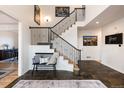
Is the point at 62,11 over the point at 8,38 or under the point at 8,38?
over

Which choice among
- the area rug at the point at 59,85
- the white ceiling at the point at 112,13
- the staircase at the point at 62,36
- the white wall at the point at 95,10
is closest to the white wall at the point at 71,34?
the staircase at the point at 62,36

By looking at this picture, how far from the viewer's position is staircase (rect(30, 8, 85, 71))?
795 cm

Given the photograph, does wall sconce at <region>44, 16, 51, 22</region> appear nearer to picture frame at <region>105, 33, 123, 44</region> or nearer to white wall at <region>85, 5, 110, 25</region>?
white wall at <region>85, 5, 110, 25</region>

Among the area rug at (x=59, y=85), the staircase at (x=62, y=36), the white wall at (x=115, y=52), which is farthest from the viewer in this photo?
the staircase at (x=62, y=36)

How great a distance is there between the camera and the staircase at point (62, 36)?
7.95 metres

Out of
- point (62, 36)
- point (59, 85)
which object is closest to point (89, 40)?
point (62, 36)

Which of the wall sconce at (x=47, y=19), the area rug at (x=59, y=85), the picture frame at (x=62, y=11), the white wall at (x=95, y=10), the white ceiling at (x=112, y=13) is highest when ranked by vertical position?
the picture frame at (x=62, y=11)

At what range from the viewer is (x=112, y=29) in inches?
318

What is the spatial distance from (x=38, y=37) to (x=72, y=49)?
2121 mm

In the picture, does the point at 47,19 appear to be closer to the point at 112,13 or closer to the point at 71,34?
the point at 71,34

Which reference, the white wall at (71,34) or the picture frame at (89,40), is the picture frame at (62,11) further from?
the picture frame at (89,40)

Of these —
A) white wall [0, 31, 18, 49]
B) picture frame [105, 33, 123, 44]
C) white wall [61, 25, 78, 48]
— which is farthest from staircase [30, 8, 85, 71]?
white wall [0, 31, 18, 49]

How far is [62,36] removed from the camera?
8.95m
